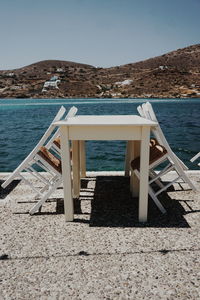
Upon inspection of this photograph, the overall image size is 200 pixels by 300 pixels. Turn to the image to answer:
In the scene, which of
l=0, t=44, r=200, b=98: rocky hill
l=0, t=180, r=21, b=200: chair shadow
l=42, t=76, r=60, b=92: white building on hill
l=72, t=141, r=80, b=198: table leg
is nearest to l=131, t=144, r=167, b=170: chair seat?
l=72, t=141, r=80, b=198: table leg

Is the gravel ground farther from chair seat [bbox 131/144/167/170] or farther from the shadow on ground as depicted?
chair seat [bbox 131/144/167/170]

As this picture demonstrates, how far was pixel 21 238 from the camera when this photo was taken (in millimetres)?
3178

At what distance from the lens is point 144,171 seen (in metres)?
3.45

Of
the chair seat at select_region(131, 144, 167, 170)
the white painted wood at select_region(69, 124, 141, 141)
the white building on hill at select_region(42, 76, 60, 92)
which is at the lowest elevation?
the white building on hill at select_region(42, 76, 60, 92)

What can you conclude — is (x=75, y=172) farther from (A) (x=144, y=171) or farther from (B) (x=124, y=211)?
(A) (x=144, y=171)

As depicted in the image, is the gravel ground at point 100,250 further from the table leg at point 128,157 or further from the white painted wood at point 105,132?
the table leg at point 128,157

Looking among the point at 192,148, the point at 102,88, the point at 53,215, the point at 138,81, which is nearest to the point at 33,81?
the point at 102,88

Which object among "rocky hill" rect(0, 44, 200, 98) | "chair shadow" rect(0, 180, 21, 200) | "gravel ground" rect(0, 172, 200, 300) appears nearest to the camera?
"gravel ground" rect(0, 172, 200, 300)

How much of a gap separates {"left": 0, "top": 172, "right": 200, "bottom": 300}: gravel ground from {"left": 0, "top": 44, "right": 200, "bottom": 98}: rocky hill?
77100 millimetres

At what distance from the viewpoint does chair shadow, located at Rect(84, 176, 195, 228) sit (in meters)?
3.51

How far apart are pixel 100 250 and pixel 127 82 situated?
303 feet

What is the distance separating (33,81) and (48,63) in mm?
43170

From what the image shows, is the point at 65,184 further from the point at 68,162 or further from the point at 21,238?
the point at 21,238

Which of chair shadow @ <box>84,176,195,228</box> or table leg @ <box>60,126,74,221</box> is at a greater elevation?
table leg @ <box>60,126,74,221</box>
